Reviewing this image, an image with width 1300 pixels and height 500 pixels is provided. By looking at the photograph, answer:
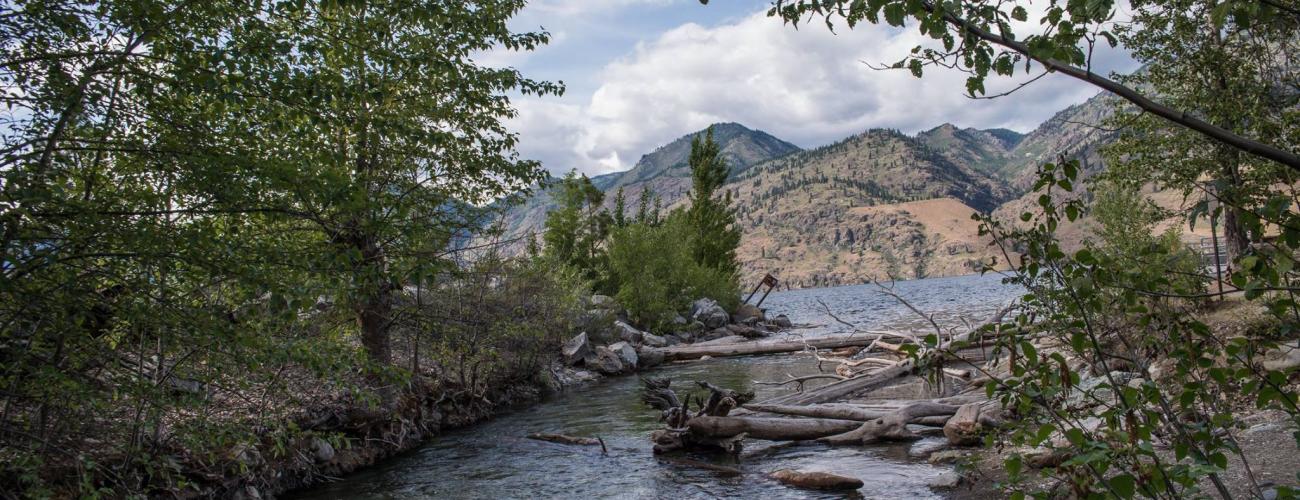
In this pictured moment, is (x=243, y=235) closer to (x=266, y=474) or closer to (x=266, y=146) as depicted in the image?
(x=266, y=146)

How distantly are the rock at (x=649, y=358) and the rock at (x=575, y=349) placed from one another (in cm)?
309

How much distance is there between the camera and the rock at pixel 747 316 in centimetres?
4746

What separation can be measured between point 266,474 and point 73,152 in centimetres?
694

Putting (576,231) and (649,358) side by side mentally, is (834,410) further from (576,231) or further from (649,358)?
(576,231)

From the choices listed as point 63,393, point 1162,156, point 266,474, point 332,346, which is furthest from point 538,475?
point 1162,156

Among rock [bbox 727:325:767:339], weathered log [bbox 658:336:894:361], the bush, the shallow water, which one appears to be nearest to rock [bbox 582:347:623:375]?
weathered log [bbox 658:336:894:361]

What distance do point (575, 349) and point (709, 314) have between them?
19.8m

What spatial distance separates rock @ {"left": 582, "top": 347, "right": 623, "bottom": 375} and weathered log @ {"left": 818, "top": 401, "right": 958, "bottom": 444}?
543 inches

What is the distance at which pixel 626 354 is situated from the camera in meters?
26.9

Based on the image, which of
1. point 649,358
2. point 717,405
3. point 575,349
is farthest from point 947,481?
point 649,358

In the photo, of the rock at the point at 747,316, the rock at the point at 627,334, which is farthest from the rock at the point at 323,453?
the rock at the point at 747,316

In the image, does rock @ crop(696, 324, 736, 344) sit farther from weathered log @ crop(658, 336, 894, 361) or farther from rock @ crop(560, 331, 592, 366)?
rock @ crop(560, 331, 592, 366)

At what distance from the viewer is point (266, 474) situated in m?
10.1

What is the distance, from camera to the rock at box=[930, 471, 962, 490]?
8.62m
